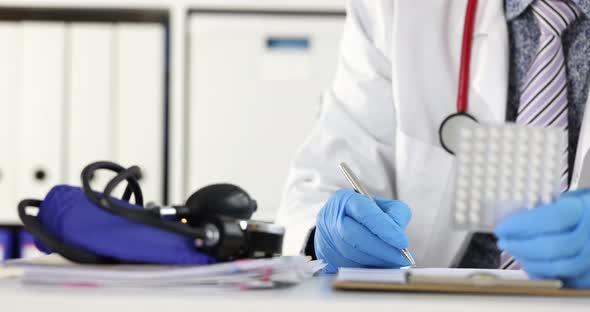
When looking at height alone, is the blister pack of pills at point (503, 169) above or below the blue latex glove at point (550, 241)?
above

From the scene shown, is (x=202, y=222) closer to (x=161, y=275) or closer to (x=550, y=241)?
(x=161, y=275)

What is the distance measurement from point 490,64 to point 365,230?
48 cm

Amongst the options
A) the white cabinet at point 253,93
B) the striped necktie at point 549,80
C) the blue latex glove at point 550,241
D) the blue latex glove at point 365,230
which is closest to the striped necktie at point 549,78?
the striped necktie at point 549,80

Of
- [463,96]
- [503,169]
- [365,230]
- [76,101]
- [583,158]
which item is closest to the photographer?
[503,169]

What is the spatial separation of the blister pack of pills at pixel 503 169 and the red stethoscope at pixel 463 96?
2.18ft

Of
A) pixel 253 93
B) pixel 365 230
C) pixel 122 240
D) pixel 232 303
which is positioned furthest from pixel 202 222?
pixel 253 93

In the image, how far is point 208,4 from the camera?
2.09m

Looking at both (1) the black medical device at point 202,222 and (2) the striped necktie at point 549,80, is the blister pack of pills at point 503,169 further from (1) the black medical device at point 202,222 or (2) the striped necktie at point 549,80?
(2) the striped necktie at point 549,80

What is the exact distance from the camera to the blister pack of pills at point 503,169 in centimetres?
61

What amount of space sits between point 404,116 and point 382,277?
733 millimetres

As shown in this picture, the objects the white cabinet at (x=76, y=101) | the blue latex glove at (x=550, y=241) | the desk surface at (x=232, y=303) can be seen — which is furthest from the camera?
the white cabinet at (x=76, y=101)

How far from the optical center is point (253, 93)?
2.08 metres

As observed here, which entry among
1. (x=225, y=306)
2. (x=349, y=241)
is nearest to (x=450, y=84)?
(x=349, y=241)

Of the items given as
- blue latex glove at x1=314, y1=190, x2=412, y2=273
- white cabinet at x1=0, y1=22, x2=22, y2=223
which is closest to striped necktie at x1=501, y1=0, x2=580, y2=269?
blue latex glove at x1=314, y1=190, x2=412, y2=273
